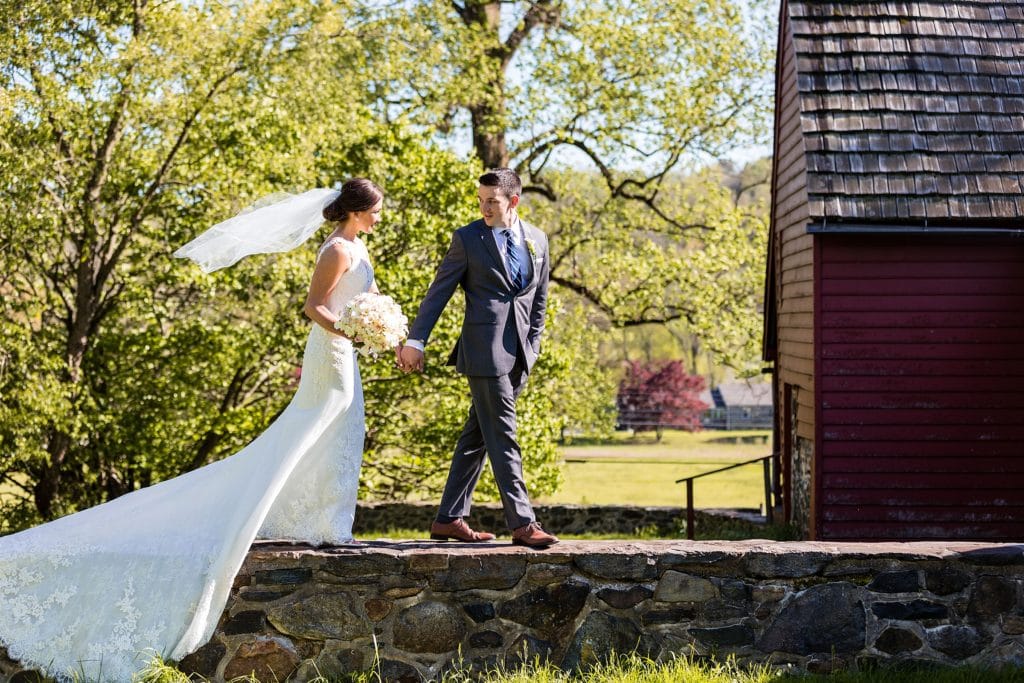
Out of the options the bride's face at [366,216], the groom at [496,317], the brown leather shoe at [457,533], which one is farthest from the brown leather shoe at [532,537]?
the bride's face at [366,216]

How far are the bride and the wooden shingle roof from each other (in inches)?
231

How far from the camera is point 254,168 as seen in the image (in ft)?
43.3

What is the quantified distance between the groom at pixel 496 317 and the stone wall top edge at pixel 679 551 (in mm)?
214

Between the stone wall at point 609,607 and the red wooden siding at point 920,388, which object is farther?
the red wooden siding at point 920,388

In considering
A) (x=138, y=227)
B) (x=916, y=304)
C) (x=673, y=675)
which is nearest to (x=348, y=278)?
(x=673, y=675)

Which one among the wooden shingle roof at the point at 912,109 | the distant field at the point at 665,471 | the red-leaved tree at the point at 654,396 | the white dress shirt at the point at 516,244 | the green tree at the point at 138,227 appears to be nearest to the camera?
the white dress shirt at the point at 516,244

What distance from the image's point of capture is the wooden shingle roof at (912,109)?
10.4 meters

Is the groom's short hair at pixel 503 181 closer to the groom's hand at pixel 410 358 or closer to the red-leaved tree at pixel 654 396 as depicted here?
the groom's hand at pixel 410 358

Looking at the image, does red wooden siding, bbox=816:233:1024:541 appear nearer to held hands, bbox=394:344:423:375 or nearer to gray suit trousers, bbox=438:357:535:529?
gray suit trousers, bbox=438:357:535:529

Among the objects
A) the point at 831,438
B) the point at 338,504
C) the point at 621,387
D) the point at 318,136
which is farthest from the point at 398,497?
the point at 621,387

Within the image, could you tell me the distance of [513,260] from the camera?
5.94 meters

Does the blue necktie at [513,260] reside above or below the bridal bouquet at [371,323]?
above

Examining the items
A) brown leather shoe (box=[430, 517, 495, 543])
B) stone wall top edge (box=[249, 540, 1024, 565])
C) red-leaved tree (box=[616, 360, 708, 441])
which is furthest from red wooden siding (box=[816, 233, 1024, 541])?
red-leaved tree (box=[616, 360, 708, 441])

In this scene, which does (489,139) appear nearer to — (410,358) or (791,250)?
(791,250)
